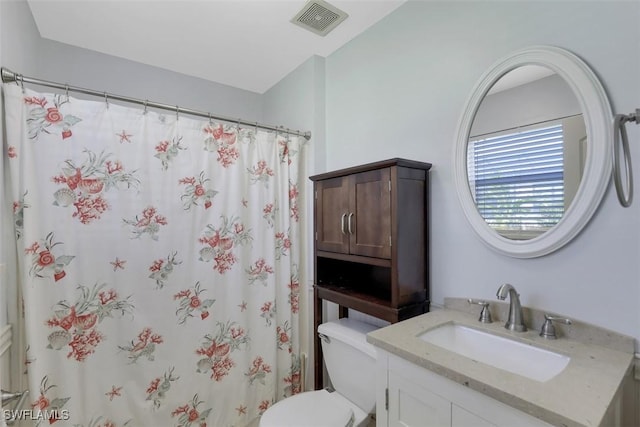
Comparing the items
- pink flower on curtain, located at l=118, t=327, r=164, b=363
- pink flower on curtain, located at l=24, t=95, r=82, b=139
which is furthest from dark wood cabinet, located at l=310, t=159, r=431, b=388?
pink flower on curtain, located at l=24, t=95, r=82, b=139

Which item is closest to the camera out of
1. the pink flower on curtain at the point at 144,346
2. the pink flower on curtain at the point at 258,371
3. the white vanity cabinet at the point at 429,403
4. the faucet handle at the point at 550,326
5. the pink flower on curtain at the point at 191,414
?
the white vanity cabinet at the point at 429,403

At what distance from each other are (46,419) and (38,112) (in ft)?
4.62

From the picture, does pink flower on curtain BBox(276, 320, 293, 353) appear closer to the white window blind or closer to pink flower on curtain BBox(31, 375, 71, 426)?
pink flower on curtain BBox(31, 375, 71, 426)

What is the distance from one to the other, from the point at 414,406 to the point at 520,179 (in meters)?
0.92

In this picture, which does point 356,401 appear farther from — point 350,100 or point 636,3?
point 636,3

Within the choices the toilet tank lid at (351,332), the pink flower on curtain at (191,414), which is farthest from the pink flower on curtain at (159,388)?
the toilet tank lid at (351,332)

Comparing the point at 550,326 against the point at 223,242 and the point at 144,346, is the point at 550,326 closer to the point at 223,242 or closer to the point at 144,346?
the point at 223,242

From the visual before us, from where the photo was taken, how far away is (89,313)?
4.93ft

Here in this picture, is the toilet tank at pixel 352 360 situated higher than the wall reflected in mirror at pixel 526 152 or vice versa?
the wall reflected in mirror at pixel 526 152

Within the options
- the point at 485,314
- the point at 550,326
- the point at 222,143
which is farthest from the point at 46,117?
the point at 550,326

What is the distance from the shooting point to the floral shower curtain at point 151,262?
4.59 feet

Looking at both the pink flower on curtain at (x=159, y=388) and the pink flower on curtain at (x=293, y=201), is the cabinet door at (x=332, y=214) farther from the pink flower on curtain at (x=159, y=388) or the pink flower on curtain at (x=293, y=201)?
the pink flower on curtain at (x=159, y=388)

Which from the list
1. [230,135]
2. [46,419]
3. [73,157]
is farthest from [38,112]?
[46,419]

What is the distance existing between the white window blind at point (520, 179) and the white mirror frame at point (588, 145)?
0.04m
